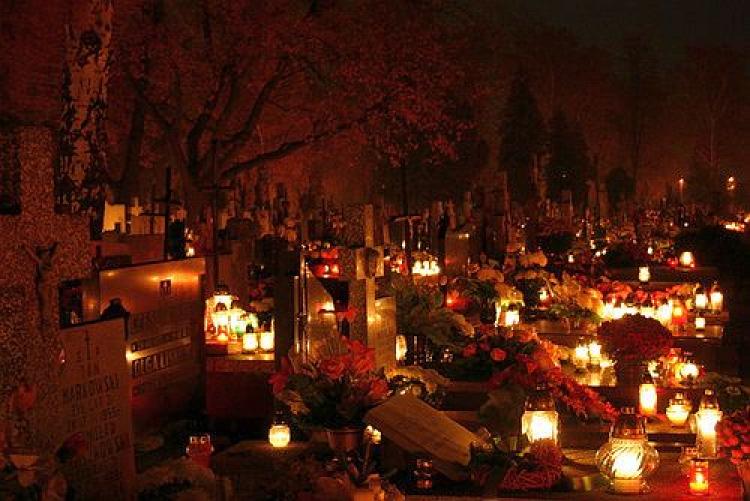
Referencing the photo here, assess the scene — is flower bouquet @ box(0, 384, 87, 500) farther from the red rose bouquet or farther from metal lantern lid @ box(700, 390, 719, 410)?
metal lantern lid @ box(700, 390, 719, 410)

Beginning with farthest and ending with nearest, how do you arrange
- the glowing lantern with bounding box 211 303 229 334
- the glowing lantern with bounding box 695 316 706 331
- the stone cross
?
the glowing lantern with bounding box 695 316 706 331, the glowing lantern with bounding box 211 303 229 334, the stone cross

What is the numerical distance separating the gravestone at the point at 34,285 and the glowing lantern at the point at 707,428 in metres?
4.83

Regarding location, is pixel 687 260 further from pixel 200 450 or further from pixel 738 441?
pixel 200 450

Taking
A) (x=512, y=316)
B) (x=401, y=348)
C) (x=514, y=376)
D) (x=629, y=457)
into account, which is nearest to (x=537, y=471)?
(x=629, y=457)

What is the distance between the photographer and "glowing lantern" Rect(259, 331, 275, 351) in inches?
522

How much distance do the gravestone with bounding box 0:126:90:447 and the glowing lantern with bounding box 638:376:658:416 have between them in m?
5.90

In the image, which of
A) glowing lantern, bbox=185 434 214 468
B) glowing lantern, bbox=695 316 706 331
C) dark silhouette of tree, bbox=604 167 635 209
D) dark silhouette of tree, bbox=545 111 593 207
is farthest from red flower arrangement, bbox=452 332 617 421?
dark silhouette of tree, bbox=545 111 593 207

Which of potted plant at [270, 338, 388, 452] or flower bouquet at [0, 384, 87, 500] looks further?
potted plant at [270, 338, 388, 452]

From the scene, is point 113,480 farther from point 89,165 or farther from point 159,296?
point 89,165

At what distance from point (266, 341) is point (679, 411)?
475 centimetres

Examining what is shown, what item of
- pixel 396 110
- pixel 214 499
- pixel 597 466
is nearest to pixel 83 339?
pixel 214 499

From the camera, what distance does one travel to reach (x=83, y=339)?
272 inches

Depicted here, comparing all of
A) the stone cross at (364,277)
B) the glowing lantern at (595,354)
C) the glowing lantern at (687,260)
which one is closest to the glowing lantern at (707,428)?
the stone cross at (364,277)

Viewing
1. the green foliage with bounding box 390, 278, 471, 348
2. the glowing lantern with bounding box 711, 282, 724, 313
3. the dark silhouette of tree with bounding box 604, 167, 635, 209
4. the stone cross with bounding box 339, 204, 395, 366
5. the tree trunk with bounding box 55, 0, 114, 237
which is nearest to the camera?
the stone cross with bounding box 339, 204, 395, 366
